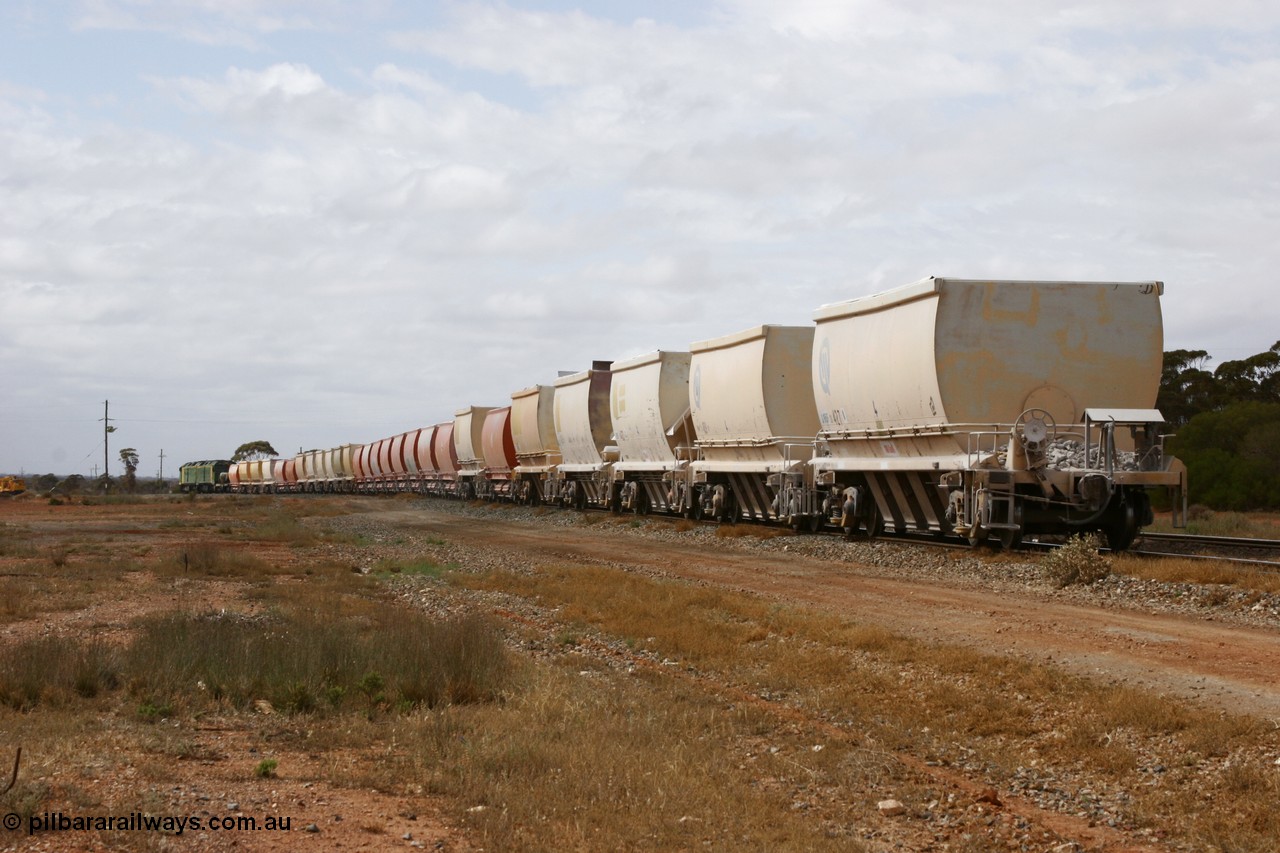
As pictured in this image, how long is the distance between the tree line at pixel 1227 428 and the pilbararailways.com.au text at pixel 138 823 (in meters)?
37.8

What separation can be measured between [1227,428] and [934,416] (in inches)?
1251

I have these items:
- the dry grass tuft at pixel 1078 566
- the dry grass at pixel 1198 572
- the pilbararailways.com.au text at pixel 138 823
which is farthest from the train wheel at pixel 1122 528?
the pilbararailways.com.au text at pixel 138 823

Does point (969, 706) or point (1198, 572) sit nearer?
point (969, 706)

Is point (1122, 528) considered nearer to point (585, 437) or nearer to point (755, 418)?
point (755, 418)

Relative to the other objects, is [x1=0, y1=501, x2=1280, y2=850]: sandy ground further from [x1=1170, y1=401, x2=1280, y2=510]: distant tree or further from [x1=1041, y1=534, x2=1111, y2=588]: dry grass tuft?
[x1=1170, y1=401, x2=1280, y2=510]: distant tree

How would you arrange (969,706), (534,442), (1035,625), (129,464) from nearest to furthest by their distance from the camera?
(969,706)
(1035,625)
(534,442)
(129,464)

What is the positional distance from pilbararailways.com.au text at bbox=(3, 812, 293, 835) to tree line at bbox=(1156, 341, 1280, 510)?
37.8m

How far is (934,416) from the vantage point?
18.7 metres

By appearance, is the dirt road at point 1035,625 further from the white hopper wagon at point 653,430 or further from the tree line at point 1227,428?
the tree line at point 1227,428

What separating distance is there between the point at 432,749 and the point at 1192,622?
8.17m

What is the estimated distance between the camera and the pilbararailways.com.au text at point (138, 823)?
210 inches

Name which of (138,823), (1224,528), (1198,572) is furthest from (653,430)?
(138,823)

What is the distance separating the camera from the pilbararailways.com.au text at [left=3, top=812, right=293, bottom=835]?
533 cm

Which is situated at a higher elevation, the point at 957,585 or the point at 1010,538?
the point at 1010,538
